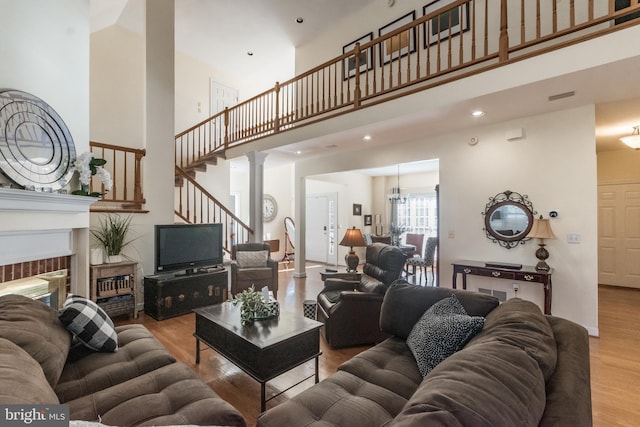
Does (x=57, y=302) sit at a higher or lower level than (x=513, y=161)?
lower

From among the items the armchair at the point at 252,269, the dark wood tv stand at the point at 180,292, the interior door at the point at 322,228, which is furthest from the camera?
the interior door at the point at 322,228

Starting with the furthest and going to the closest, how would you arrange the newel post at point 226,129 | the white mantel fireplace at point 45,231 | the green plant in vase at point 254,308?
the newel post at point 226,129
the green plant in vase at point 254,308
the white mantel fireplace at point 45,231

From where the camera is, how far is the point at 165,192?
4.40 metres

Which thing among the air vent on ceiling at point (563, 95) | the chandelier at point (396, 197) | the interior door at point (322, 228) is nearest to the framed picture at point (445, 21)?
the air vent on ceiling at point (563, 95)

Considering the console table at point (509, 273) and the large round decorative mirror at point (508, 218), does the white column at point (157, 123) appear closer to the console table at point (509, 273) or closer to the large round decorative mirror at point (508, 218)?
the console table at point (509, 273)

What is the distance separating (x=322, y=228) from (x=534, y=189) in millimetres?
5467

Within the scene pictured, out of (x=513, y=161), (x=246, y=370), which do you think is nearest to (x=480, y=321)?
(x=246, y=370)

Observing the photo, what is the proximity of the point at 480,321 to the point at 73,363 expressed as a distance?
2359mm

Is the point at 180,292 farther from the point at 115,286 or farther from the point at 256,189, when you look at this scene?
the point at 256,189

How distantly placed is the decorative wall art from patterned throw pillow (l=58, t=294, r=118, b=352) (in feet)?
4.10

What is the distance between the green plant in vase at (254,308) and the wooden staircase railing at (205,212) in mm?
3396

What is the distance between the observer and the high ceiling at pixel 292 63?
9.62ft

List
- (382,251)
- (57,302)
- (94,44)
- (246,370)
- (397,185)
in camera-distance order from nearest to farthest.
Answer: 1. (246,370)
2. (57,302)
3. (382,251)
4. (94,44)
5. (397,185)

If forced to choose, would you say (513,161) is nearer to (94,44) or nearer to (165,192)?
(165,192)
